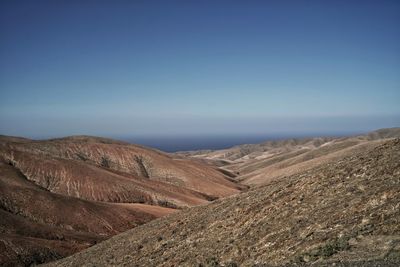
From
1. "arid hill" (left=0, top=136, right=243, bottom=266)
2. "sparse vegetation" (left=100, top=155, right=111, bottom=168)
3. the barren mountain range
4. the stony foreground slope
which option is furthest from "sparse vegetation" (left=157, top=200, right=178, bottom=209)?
the stony foreground slope

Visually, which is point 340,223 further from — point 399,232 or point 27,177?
point 27,177

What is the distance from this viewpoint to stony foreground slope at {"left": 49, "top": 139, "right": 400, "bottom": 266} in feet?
43.8

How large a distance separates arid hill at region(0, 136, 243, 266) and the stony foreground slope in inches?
564

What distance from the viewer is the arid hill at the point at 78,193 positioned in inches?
1635

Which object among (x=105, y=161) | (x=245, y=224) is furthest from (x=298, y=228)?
(x=105, y=161)

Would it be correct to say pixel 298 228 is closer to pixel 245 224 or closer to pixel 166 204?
pixel 245 224

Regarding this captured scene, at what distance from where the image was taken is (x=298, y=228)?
55.5 feet

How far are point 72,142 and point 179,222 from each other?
7709cm

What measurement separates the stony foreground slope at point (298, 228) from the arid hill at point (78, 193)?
14320 mm

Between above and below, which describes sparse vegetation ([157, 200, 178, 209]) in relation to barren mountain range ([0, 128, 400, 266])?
below

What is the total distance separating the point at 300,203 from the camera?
65.0 feet

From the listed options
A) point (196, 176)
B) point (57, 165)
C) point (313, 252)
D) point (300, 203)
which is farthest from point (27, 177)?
point (313, 252)

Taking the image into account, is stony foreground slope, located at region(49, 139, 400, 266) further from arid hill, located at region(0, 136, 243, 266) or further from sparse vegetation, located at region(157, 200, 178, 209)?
sparse vegetation, located at region(157, 200, 178, 209)

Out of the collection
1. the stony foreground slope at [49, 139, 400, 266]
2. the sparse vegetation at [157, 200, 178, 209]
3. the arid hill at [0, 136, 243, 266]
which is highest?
the stony foreground slope at [49, 139, 400, 266]
